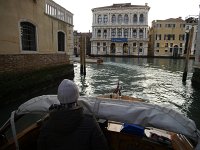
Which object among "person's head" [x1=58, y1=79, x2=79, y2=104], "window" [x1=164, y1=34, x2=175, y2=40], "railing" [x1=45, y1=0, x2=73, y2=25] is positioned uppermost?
"window" [x1=164, y1=34, x2=175, y2=40]

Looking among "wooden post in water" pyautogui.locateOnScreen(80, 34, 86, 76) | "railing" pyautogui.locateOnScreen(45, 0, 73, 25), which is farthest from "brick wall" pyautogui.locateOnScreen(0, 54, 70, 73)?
"wooden post in water" pyautogui.locateOnScreen(80, 34, 86, 76)

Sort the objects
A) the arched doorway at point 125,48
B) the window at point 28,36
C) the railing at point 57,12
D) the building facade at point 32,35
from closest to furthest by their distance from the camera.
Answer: the building facade at point 32,35
the window at point 28,36
the railing at point 57,12
the arched doorway at point 125,48

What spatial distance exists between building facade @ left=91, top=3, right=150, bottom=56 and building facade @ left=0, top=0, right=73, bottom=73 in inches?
1589

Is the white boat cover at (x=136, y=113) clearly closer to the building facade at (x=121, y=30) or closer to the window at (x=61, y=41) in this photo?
the window at (x=61, y=41)

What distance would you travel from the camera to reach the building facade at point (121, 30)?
5325 centimetres

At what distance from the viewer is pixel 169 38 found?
167 ft

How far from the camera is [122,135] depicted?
304 centimetres

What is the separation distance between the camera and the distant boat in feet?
7.09

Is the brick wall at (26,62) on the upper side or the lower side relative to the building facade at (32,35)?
lower

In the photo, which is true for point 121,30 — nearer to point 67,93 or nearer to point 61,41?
point 61,41

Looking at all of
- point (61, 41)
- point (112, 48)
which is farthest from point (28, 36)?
point (112, 48)

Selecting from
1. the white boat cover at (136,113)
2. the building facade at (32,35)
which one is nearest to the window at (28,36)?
the building facade at (32,35)

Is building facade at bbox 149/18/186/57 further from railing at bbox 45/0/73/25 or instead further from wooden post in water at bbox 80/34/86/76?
railing at bbox 45/0/73/25

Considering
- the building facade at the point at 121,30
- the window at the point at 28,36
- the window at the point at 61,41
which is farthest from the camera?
the building facade at the point at 121,30
